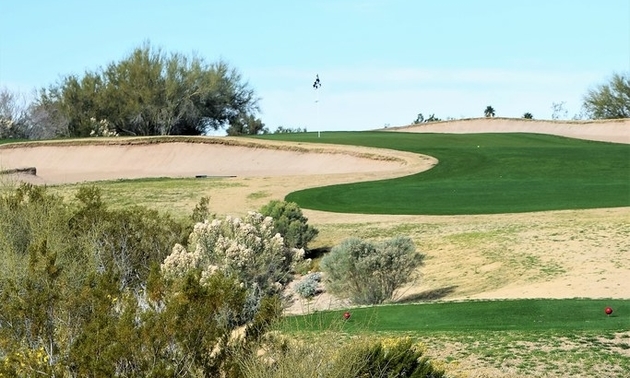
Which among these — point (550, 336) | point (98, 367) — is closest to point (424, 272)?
point (550, 336)

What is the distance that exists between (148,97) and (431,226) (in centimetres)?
4976

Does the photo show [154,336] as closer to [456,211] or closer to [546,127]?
[456,211]

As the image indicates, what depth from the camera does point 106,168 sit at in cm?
6588

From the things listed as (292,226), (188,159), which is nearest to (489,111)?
(188,159)

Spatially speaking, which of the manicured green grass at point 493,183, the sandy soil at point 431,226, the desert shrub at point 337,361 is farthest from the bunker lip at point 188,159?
the desert shrub at point 337,361

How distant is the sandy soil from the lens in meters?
25.4

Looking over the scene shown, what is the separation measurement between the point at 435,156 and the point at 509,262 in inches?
1217

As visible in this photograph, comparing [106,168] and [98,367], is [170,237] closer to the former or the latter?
[98,367]

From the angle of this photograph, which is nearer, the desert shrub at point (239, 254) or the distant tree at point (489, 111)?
the desert shrub at point (239, 254)

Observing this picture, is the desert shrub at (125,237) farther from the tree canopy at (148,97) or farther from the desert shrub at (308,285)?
the tree canopy at (148,97)

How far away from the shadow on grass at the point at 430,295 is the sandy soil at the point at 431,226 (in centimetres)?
5

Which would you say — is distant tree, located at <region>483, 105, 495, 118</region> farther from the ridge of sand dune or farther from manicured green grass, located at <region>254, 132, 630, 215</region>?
manicured green grass, located at <region>254, 132, 630, 215</region>

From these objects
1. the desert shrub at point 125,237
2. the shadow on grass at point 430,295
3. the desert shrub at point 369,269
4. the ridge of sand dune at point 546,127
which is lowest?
the shadow on grass at point 430,295

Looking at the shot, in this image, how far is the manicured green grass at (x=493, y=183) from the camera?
39.6 m
